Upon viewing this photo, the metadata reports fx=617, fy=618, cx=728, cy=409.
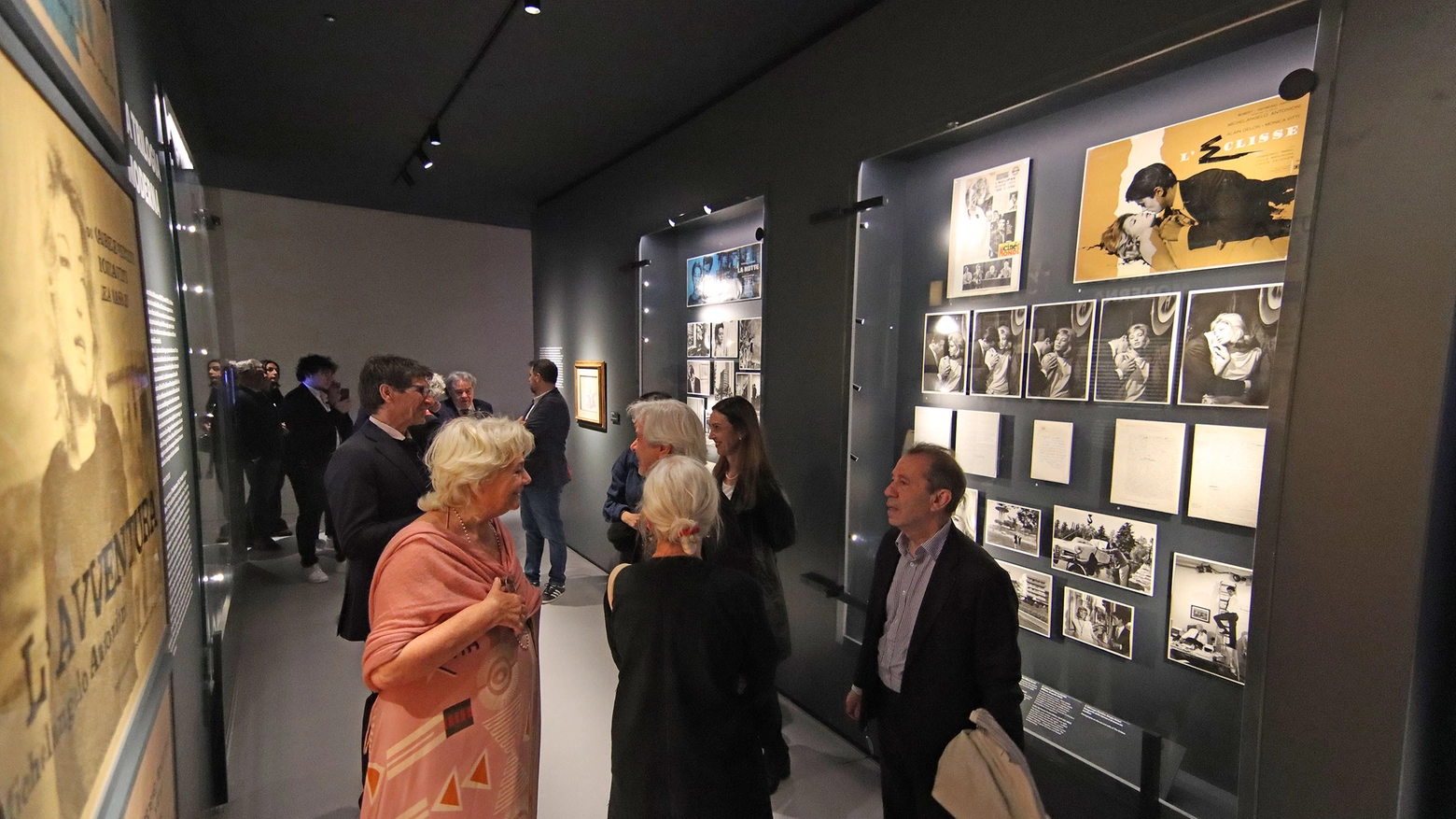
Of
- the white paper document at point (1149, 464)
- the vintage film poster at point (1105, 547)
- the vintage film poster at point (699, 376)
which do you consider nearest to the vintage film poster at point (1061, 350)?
the white paper document at point (1149, 464)

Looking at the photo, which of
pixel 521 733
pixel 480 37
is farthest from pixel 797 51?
pixel 521 733

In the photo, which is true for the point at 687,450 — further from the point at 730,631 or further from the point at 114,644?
the point at 114,644

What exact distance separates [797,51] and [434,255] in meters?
5.94

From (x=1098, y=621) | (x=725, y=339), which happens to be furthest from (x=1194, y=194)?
(x=725, y=339)

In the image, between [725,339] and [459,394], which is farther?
[459,394]

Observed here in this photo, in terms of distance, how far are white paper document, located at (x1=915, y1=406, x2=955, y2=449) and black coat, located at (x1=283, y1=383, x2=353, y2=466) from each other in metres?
5.23

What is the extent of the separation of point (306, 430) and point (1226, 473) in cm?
645

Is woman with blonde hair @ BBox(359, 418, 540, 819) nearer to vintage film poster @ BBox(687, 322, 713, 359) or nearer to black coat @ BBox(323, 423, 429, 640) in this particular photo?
black coat @ BBox(323, 423, 429, 640)

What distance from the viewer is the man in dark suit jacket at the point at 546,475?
16.2ft

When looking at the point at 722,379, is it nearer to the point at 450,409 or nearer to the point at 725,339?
the point at 725,339

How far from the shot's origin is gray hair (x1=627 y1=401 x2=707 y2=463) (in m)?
2.61

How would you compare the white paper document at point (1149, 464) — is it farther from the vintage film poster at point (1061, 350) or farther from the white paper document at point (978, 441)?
the white paper document at point (978, 441)

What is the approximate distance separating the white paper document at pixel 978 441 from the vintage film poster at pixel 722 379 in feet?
5.78

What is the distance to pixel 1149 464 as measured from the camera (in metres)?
2.16
